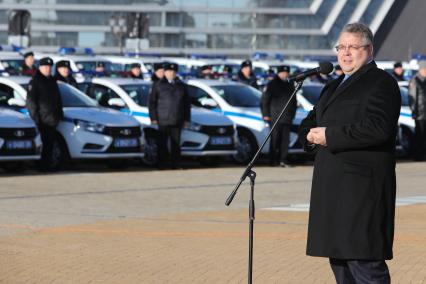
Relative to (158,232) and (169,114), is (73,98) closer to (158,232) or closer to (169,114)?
(169,114)

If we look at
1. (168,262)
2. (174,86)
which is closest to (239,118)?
(174,86)

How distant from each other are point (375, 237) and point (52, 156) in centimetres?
1517

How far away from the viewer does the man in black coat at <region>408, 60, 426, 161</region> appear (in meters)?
26.7

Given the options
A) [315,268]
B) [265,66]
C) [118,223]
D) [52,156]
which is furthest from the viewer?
[265,66]

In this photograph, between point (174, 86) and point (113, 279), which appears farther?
point (174, 86)

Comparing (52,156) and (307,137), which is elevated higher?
(307,137)

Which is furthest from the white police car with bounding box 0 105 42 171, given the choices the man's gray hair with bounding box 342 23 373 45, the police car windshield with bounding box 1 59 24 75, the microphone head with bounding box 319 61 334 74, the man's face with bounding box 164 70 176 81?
the man's gray hair with bounding box 342 23 373 45

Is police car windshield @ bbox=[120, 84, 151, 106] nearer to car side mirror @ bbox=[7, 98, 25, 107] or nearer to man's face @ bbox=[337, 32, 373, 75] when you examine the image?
car side mirror @ bbox=[7, 98, 25, 107]

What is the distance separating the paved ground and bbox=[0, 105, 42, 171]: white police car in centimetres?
38

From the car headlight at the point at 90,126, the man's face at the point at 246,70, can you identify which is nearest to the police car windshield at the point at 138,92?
the car headlight at the point at 90,126

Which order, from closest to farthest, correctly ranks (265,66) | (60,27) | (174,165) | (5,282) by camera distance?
1. (5,282)
2. (174,165)
3. (265,66)
4. (60,27)

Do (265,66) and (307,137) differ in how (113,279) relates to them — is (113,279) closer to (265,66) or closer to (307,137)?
(307,137)

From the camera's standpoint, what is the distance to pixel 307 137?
7.25m

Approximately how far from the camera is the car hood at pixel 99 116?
22.2 m
